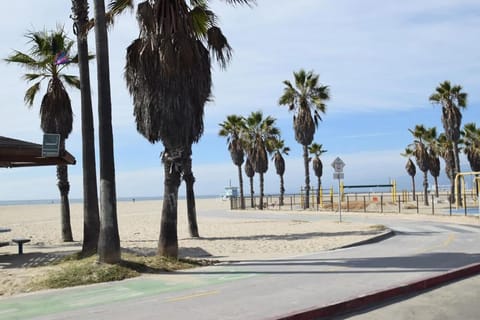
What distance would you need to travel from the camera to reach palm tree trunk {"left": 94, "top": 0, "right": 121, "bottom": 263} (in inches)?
461

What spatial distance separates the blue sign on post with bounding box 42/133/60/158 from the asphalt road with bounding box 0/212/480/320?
4406mm

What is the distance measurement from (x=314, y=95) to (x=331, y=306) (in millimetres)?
37328

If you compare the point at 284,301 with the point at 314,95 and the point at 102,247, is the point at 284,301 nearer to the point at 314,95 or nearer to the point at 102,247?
the point at 102,247

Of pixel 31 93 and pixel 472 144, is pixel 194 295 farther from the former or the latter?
pixel 472 144

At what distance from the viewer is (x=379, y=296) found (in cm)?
A: 843

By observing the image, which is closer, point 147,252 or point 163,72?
point 163,72

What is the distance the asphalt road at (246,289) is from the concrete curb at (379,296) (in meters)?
0.15

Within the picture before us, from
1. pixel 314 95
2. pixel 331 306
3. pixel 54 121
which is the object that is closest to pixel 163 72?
pixel 331 306

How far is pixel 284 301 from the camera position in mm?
8211

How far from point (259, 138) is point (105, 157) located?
136ft

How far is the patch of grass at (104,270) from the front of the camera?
10380mm

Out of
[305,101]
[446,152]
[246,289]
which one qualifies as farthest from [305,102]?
[246,289]

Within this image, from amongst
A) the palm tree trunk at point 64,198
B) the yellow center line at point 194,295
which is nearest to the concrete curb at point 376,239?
the yellow center line at point 194,295

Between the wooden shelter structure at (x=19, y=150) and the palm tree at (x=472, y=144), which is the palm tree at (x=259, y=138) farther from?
the wooden shelter structure at (x=19, y=150)
